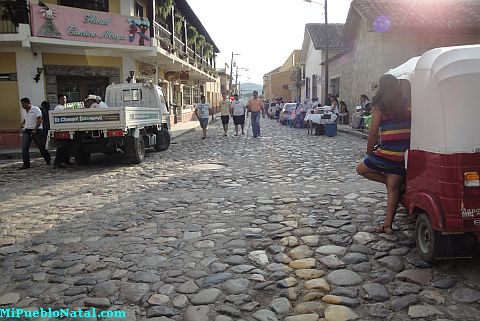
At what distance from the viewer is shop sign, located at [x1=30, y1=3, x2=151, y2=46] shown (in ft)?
44.8

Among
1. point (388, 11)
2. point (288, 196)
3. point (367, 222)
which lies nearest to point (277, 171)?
point (288, 196)

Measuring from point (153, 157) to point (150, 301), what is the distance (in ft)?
28.3

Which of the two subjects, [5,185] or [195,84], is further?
[195,84]

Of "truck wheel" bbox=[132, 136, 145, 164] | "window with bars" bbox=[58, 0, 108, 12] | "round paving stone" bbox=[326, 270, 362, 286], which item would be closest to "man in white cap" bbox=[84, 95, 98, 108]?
"truck wheel" bbox=[132, 136, 145, 164]

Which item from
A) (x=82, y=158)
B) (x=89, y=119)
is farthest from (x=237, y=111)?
(x=89, y=119)

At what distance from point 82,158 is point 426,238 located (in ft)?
28.3

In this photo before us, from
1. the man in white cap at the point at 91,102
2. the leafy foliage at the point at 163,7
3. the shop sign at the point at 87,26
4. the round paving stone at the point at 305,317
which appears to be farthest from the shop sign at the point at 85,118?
the leafy foliage at the point at 163,7

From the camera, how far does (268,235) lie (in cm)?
455

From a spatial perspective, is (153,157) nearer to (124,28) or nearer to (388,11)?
(124,28)

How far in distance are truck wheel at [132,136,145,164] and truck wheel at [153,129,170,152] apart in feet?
6.31

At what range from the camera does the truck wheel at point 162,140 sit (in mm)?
12734

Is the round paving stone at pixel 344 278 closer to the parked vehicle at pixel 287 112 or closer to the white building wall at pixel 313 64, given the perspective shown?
the parked vehicle at pixel 287 112

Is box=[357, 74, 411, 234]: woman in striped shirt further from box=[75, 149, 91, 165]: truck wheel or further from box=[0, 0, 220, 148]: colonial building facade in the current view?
box=[0, 0, 220, 148]: colonial building facade

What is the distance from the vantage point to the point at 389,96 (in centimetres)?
402
